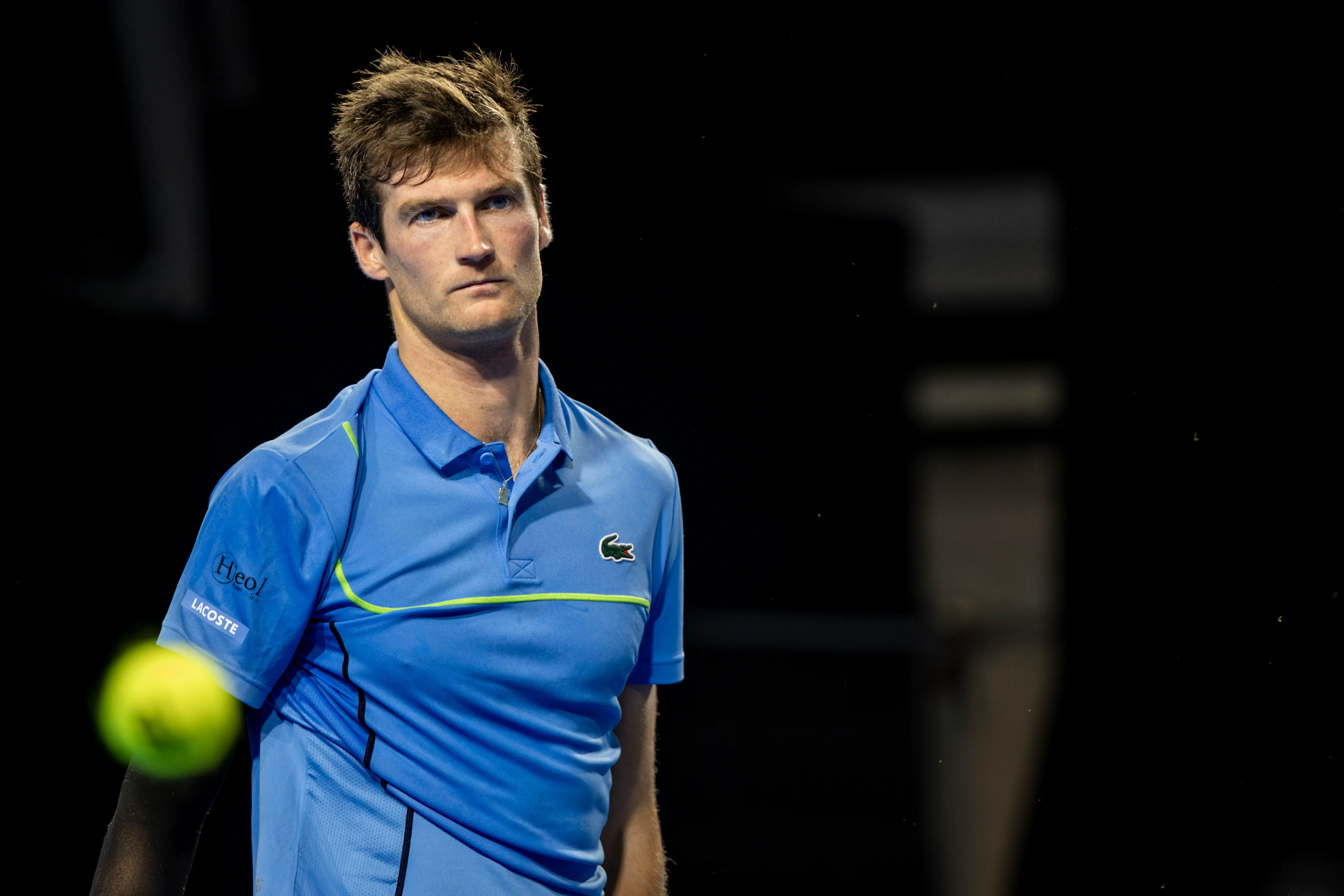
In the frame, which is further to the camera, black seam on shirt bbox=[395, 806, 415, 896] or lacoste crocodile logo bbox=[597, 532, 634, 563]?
lacoste crocodile logo bbox=[597, 532, 634, 563]

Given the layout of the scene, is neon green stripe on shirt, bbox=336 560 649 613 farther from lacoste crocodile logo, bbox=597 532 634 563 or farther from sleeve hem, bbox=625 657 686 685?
sleeve hem, bbox=625 657 686 685

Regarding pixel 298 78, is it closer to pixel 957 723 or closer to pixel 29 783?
pixel 29 783

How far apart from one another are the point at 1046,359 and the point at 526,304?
89 centimetres

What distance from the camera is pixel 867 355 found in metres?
1.70

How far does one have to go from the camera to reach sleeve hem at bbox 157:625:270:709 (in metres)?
1.07

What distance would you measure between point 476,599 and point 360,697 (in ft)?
0.44

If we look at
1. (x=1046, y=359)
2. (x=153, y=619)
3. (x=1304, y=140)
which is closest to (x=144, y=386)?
(x=153, y=619)

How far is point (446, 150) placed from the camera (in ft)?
3.87

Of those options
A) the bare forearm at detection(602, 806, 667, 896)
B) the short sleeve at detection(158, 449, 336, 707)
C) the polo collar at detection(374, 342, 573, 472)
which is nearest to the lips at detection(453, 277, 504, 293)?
the polo collar at detection(374, 342, 573, 472)

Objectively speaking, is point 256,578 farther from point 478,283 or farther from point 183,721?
point 478,283

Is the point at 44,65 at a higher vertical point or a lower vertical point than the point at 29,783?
higher

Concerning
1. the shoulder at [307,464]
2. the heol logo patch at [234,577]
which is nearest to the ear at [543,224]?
the shoulder at [307,464]

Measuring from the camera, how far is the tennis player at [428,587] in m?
1.09

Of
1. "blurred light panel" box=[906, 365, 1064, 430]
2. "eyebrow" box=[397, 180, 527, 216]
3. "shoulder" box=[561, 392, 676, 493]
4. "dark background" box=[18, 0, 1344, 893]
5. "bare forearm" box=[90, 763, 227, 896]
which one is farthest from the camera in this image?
"blurred light panel" box=[906, 365, 1064, 430]
